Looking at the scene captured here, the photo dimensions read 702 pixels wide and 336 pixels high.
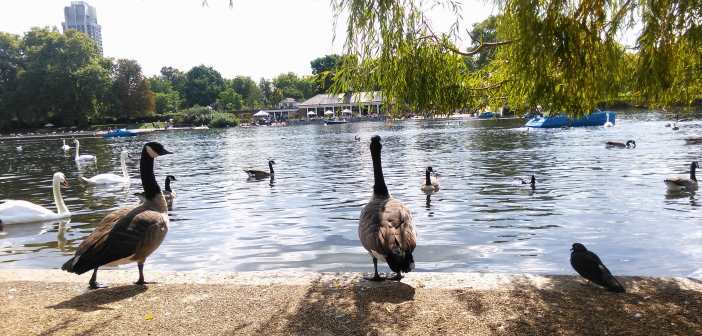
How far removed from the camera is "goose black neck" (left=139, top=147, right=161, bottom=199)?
7.43 meters

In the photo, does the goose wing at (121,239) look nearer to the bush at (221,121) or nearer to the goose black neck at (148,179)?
the goose black neck at (148,179)

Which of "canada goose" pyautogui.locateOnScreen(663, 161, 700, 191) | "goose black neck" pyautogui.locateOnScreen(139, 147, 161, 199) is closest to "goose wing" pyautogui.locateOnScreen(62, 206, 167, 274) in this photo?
"goose black neck" pyautogui.locateOnScreen(139, 147, 161, 199)

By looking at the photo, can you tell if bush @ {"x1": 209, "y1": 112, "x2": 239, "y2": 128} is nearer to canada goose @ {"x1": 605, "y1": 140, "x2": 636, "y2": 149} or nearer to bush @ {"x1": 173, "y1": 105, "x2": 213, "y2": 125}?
bush @ {"x1": 173, "y1": 105, "x2": 213, "y2": 125}

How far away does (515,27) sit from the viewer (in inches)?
291

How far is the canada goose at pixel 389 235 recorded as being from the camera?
5.73 meters

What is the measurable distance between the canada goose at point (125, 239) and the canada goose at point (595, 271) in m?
5.12

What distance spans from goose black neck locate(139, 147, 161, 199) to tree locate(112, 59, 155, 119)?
388 ft

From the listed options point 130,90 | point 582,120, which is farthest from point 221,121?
point 582,120

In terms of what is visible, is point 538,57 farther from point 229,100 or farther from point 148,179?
point 229,100

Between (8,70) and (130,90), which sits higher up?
(8,70)

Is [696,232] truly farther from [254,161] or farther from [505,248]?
[254,161]

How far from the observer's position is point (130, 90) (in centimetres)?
11869

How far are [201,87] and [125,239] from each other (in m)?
165

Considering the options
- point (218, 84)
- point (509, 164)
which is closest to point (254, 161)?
point (509, 164)
